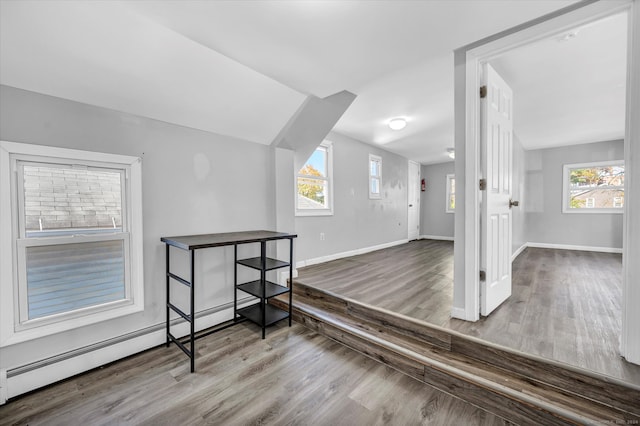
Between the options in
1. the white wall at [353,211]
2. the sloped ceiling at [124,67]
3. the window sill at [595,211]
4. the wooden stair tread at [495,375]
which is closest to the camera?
the wooden stair tread at [495,375]

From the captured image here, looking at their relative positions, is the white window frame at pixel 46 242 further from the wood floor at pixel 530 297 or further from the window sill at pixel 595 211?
the window sill at pixel 595 211

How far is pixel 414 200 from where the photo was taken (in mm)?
7055

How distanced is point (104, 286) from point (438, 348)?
2518mm

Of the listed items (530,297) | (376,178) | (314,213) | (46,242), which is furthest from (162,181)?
(376,178)

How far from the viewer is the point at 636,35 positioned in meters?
1.47

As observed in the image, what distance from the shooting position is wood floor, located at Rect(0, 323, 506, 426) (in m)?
1.53

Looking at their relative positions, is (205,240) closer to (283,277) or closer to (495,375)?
(283,277)

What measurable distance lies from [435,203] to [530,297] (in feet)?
15.5

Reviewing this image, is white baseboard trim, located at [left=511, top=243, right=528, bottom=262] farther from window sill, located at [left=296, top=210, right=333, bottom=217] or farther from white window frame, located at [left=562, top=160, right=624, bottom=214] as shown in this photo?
window sill, located at [left=296, top=210, right=333, bottom=217]

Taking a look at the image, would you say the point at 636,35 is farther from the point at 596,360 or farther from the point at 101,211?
the point at 101,211

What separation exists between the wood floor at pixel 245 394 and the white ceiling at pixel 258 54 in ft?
6.44

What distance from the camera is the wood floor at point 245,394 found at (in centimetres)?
153

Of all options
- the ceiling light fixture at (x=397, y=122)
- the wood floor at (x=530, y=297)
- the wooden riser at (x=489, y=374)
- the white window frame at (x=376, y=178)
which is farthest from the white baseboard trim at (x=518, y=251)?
the wooden riser at (x=489, y=374)

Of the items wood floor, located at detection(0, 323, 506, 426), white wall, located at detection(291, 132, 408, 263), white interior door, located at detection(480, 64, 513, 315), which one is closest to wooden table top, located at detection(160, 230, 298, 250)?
wood floor, located at detection(0, 323, 506, 426)
